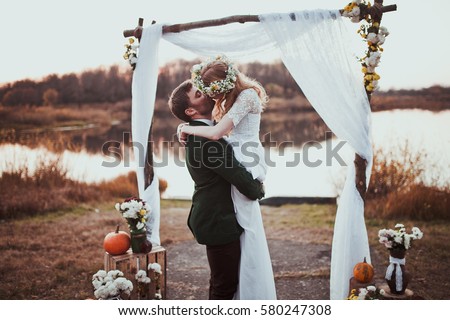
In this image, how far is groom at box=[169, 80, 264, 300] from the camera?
2.89 meters

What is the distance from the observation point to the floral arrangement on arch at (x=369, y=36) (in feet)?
10.7

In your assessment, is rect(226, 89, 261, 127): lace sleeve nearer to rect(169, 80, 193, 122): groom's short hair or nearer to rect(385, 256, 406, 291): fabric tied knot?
rect(169, 80, 193, 122): groom's short hair

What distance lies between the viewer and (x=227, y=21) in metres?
3.48

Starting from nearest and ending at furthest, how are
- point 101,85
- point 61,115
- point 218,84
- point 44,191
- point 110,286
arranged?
point 218,84 < point 110,286 < point 44,191 < point 61,115 < point 101,85

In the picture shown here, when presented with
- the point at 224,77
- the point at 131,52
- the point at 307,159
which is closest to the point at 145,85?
the point at 131,52

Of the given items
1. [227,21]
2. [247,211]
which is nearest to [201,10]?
[227,21]

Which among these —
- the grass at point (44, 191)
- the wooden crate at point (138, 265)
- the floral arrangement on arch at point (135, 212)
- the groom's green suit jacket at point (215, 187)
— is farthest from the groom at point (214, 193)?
the grass at point (44, 191)

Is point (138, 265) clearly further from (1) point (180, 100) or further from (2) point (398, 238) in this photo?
(2) point (398, 238)

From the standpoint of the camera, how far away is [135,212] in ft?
11.5

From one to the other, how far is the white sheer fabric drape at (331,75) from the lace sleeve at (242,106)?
576 mm

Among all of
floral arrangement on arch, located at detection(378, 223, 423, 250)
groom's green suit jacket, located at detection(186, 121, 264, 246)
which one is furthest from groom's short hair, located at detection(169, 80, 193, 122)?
floral arrangement on arch, located at detection(378, 223, 423, 250)

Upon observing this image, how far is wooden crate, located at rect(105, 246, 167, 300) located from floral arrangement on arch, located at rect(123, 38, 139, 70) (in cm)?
149

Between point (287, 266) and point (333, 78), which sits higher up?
point (333, 78)

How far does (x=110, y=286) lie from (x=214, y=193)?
939 millimetres
